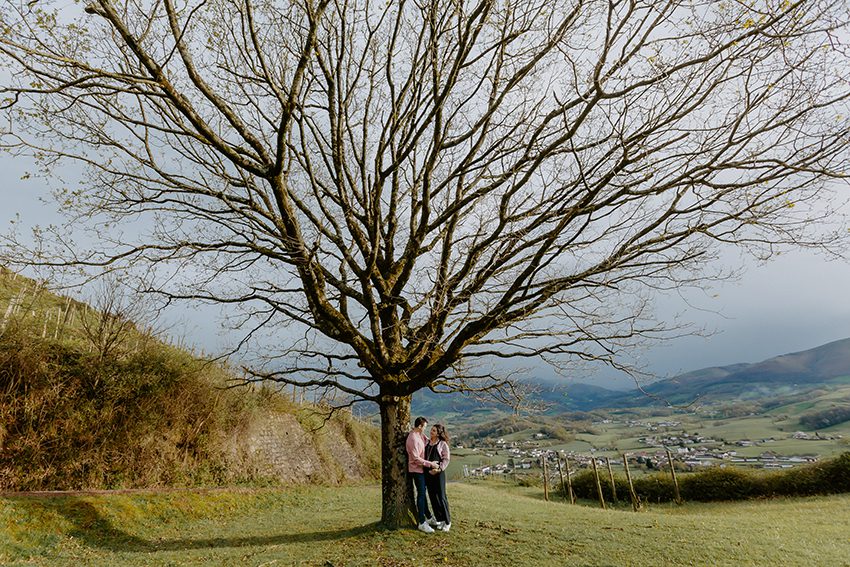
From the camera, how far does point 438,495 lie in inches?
282

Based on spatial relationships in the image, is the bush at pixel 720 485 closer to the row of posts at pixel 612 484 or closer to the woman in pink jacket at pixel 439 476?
the row of posts at pixel 612 484

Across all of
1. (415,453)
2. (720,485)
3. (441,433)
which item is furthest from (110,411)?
(720,485)

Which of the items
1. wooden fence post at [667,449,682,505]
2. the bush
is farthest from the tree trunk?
the bush

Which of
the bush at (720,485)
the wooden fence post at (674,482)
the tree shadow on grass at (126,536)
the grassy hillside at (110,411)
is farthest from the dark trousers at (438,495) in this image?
the bush at (720,485)

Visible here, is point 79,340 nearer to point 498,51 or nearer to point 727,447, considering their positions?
point 498,51

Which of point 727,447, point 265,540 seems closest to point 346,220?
point 265,540

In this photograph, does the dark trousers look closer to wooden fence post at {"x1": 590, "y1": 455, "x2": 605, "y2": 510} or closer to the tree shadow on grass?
the tree shadow on grass

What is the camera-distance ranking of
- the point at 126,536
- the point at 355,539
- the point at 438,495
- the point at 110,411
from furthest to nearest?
the point at 110,411, the point at 126,536, the point at 438,495, the point at 355,539

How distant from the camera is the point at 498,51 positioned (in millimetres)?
6973

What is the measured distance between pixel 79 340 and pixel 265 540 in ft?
27.9

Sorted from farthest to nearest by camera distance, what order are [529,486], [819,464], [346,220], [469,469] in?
[469,469], [529,486], [819,464], [346,220]

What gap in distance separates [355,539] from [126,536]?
198 inches

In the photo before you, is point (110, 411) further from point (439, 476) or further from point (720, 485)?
point (720, 485)

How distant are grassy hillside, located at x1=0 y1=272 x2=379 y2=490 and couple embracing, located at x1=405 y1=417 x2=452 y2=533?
3.33m
